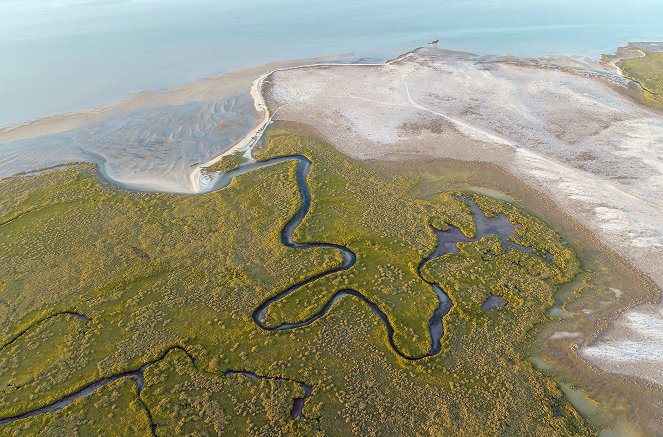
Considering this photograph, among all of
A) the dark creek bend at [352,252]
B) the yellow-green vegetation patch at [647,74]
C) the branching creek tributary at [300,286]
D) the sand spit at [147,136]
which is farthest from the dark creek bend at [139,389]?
the yellow-green vegetation patch at [647,74]

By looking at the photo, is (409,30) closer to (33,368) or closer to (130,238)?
(130,238)

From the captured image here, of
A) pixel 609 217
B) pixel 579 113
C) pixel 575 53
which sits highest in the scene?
pixel 575 53

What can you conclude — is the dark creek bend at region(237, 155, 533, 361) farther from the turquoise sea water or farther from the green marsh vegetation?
the turquoise sea water

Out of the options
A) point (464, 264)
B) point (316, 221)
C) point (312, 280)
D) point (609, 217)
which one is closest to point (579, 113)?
point (609, 217)

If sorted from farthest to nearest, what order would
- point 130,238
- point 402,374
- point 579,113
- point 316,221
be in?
point 579,113 < point 316,221 < point 130,238 < point 402,374

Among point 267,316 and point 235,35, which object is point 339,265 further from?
point 235,35

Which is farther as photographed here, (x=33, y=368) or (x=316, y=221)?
(x=316, y=221)
